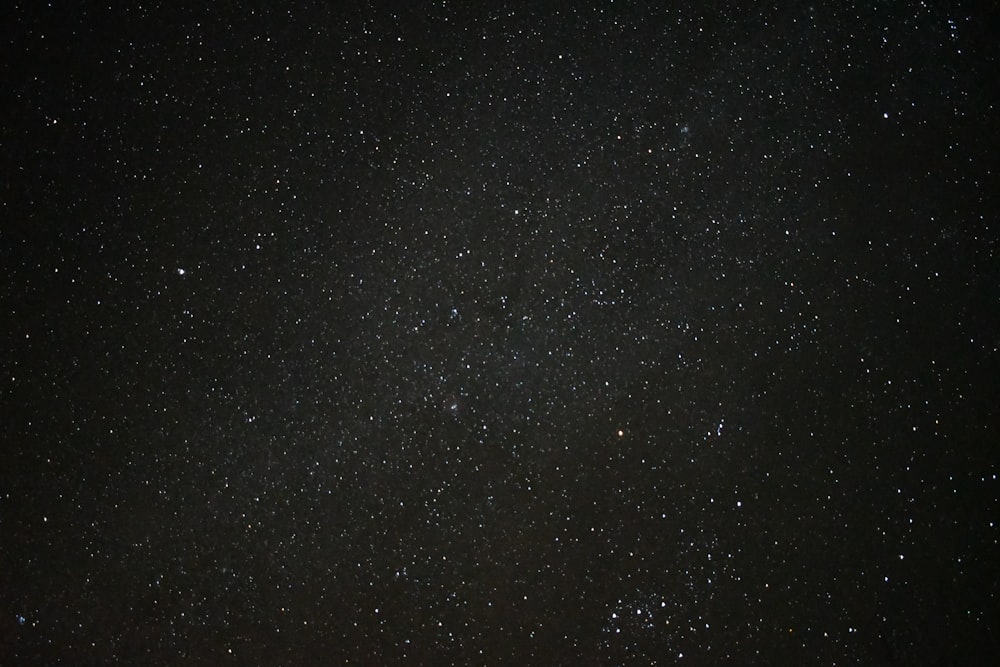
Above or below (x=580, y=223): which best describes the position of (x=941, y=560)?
below

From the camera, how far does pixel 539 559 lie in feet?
1.67

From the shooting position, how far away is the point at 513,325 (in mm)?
502

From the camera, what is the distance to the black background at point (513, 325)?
0.48 meters

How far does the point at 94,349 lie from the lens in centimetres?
53

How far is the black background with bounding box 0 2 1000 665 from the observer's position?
485mm

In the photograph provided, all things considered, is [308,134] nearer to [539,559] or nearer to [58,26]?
[58,26]

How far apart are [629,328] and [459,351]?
102 mm

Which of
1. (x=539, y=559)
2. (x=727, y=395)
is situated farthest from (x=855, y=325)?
(x=539, y=559)

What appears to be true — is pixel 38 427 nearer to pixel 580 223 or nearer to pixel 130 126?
pixel 130 126

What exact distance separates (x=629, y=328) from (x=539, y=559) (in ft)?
0.49

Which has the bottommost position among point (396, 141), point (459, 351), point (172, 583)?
point (172, 583)

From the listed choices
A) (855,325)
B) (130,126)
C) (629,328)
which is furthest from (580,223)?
(130,126)

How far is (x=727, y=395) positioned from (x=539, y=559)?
0.15 metres

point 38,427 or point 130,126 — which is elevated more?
point 130,126
